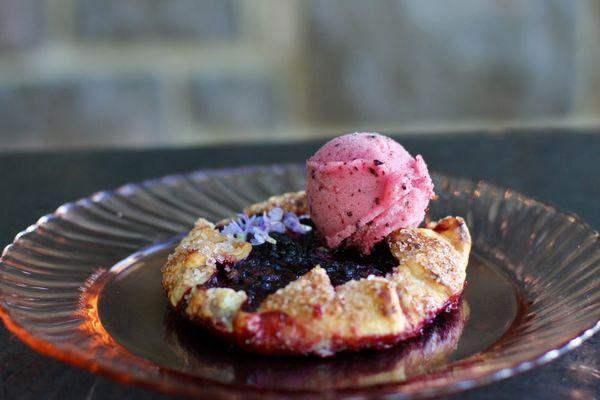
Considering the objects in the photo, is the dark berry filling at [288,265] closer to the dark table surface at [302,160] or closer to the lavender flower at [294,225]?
the lavender flower at [294,225]

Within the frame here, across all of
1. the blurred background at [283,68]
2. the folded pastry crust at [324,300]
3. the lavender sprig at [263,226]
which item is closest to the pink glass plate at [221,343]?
the folded pastry crust at [324,300]

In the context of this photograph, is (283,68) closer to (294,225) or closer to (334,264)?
(294,225)

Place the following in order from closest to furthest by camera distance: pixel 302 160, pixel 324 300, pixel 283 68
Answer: pixel 324 300 → pixel 302 160 → pixel 283 68

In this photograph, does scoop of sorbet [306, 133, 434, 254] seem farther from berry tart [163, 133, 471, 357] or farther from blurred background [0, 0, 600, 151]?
blurred background [0, 0, 600, 151]

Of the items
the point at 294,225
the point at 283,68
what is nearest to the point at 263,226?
the point at 294,225

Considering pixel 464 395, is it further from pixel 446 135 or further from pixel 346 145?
pixel 446 135

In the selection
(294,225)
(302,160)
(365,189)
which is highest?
(365,189)

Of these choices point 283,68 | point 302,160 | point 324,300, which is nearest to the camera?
point 324,300

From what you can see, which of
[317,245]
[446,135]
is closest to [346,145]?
[317,245]

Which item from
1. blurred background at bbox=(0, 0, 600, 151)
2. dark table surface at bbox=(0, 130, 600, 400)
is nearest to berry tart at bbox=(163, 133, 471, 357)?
dark table surface at bbox=(0, 130, 600, 400)
